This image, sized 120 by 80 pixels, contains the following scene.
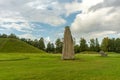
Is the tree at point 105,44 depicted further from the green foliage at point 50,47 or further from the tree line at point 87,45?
the green foliage at point 50,47

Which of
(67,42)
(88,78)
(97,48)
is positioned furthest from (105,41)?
(88,78)

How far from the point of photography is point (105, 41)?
128500mm

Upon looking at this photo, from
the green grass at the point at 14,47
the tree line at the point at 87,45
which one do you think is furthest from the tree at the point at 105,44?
the green grass at the point at 14,47

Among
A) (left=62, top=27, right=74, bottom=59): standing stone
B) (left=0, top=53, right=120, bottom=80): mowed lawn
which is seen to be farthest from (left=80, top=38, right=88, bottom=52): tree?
(left=0, top=53, right=120, bottom=80): mowed lawn

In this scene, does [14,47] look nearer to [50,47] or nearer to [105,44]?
[50,47]

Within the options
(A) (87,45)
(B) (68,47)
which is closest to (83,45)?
(A) (87,45)

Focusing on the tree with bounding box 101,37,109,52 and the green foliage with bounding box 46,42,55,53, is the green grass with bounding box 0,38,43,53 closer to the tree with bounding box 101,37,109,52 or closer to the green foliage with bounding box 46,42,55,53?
the green foliage with bounding box 46,42,55,53

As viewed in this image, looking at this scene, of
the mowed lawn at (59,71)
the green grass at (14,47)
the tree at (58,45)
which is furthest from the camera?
the tree at (58,45)

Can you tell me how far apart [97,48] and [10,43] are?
182ft

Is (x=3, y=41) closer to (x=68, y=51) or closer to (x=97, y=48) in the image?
(x=97, y=48)

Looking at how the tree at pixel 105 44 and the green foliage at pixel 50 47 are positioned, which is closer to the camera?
the tree at pixel 105 44

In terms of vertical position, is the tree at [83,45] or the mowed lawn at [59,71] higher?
the tree at [83,45]

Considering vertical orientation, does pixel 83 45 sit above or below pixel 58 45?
below

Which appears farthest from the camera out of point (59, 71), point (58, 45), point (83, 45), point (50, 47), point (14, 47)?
point (50, 47)
